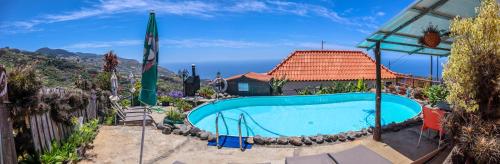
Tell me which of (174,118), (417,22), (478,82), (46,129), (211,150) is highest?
(417,22)

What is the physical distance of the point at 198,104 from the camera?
18047 mm

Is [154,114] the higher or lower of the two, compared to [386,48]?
lower

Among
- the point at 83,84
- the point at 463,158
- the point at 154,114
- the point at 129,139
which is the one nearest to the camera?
the point at 463,158

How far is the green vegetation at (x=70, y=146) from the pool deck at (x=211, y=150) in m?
0.33

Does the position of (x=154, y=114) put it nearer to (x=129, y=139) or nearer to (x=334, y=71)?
(x=129, y=139)

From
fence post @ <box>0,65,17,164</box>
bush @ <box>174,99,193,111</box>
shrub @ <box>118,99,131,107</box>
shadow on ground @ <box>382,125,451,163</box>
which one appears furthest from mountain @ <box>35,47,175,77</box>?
fence post @ <box>0,65,17,164</box>

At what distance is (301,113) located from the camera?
57.4 feet

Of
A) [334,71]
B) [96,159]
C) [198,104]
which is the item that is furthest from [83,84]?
[334,71]

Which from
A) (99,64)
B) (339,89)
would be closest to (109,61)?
(339,89)

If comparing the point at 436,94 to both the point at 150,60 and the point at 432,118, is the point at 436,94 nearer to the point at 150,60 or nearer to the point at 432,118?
the point at 432,118

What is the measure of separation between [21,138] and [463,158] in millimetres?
9055

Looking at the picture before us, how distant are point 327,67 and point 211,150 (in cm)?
1696

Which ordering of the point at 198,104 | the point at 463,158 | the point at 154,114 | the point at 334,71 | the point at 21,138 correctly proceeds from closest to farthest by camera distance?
the point at 463,158
the point at 21,138
the point at 154,114
the point at 198,104
the point at 334,71

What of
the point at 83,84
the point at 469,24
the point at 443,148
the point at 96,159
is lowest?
the point at 96,159
